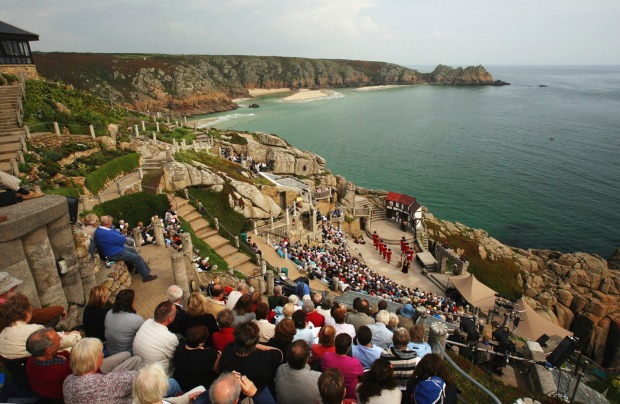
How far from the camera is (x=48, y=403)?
461 centimetres

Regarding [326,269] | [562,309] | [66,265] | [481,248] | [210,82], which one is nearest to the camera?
[66,265]

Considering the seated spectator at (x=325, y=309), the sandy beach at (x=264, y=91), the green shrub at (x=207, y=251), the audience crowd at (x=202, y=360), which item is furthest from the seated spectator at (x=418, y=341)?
the sandy beach at (x=264, y=91)

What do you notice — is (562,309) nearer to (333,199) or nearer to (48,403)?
(333,199)

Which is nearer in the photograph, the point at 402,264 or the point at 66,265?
the point at 66,265

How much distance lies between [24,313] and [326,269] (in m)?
17.5

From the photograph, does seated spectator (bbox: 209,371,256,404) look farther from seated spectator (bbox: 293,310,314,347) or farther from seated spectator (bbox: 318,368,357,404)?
seated spectator (bbox: 293,310,314,347)

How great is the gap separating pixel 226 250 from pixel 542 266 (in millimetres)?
29646

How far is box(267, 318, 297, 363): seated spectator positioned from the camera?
5.52m

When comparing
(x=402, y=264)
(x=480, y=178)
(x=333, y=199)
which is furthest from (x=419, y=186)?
(x=402, y=264)

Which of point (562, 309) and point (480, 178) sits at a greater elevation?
point (480, 178)

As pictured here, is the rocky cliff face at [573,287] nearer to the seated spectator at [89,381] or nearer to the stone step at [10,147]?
the seated spectator at [89,381]

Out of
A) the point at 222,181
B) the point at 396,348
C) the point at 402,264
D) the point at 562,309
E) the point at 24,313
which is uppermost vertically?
the point at 24,313

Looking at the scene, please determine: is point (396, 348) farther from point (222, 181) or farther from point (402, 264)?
point (402, 264)

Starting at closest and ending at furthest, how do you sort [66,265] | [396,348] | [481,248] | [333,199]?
[396,348] < [66,265] < [481,248] < [333,199]
